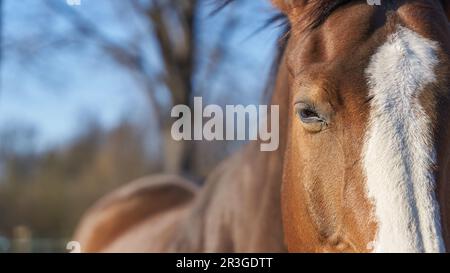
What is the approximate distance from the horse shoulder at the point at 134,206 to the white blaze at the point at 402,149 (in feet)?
8.47

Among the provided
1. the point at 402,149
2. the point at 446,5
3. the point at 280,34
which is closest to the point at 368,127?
the point at 402,149

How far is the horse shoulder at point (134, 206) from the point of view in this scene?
416 cm

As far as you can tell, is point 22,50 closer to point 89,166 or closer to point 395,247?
point 89,166

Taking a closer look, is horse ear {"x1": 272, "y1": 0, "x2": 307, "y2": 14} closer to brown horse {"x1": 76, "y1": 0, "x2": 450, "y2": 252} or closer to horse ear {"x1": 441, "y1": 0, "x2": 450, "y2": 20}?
brown horse {"x1": 76, "y1": 0, "x2": 450, "y2": 252}

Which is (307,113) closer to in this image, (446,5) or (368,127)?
(368,127)

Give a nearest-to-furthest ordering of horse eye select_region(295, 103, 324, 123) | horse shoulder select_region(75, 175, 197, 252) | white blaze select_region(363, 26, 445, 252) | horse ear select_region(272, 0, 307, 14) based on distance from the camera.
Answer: white blaze select_region(363, 26, 445, 252) < horse eye select_region(295, 103, 324, 123) < horse ear select_region(272, 0, 307, 14) < horse shoulder select_region(75, 175, 197, 252)

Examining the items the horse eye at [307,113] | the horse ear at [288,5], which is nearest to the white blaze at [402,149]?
the horse eye at [307,113]

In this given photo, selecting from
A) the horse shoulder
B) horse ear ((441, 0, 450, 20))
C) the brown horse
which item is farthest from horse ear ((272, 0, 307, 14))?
the horse shoulder

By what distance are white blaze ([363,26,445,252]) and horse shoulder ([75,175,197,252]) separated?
2.58 metres

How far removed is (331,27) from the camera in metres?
1.81

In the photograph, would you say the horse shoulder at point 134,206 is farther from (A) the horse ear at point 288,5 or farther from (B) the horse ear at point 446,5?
(B) the horse ear at point 446,5

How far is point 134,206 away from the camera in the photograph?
14.2ft

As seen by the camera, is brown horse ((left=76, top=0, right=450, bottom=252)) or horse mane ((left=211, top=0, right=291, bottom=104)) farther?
horse mane ((left=211, top=0, right=291, bottom=104))

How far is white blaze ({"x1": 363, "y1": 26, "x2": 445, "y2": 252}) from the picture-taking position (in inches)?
53.5
